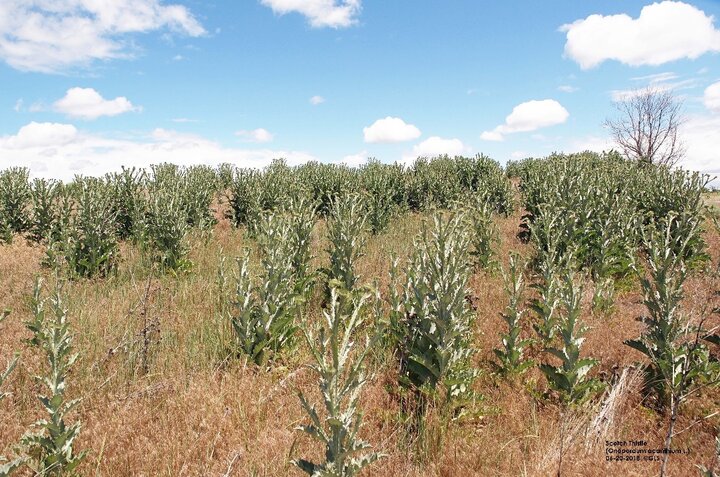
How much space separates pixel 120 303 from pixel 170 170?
15071 mm

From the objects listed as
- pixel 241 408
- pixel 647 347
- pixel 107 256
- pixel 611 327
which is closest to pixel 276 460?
pixel 241 408

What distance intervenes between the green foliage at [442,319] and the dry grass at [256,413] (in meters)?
0.40

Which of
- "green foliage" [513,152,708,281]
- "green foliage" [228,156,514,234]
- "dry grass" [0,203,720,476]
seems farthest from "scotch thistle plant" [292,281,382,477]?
"green foliage" [228,156,514,234]

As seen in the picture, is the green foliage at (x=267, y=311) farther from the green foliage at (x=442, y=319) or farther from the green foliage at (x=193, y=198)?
the green foliage at (x=193, y=198)

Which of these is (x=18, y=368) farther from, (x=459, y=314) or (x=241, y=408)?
(x=459, y=314)

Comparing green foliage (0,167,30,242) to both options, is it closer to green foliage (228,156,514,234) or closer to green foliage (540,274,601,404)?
green foliage (228,156,514,234)

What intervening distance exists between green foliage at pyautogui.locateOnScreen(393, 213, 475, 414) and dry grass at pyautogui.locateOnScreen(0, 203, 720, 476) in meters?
0.40

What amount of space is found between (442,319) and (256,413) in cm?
230

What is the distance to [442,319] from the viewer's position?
4633 millimetres

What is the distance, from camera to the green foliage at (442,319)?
4633mm

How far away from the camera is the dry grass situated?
380 cm

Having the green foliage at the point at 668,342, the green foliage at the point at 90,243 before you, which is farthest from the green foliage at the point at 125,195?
the green foliage at the point at 668,342

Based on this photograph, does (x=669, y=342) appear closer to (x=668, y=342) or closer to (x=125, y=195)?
(x=668, y=342)

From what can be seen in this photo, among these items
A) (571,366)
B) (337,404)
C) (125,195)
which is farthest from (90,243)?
(571,366)
